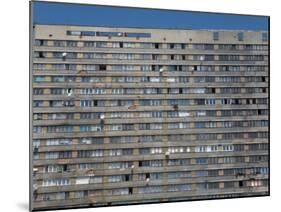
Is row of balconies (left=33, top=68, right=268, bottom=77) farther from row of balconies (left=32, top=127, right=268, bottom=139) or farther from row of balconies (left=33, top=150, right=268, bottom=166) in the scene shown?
row of balconies (left=33, top=150, right=268, bottom=166)

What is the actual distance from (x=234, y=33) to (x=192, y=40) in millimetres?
400

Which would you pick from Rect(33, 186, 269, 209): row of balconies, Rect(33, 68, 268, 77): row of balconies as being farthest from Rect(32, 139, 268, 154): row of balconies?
Rect(33, 68, 268, 77): row of balconies

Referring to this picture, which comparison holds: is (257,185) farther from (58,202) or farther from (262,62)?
(58,202)

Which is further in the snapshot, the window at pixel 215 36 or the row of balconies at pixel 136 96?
the window at pixel 215 36

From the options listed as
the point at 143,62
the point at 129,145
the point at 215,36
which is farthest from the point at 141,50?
the point at 129,145

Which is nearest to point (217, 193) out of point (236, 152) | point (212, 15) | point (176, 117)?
point (236, 152)

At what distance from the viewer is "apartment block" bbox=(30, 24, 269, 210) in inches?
160

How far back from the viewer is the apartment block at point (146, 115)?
13.4 ft

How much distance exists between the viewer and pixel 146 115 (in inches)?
169

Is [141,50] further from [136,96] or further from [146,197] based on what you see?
[146,197]

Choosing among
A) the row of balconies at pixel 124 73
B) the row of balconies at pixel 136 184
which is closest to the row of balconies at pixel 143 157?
the row of balconies at pixel 136 184

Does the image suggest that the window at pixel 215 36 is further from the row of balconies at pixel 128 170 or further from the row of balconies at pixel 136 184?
the row of balconies at pixel 136 184

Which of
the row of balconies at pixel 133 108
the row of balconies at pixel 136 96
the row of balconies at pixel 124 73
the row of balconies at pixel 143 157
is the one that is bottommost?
the row of balconies at pixel 143 157

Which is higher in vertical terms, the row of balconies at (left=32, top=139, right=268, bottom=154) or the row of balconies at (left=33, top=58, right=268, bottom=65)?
the row of balconies at (left=33, top=58, right=268, bottom=65)
